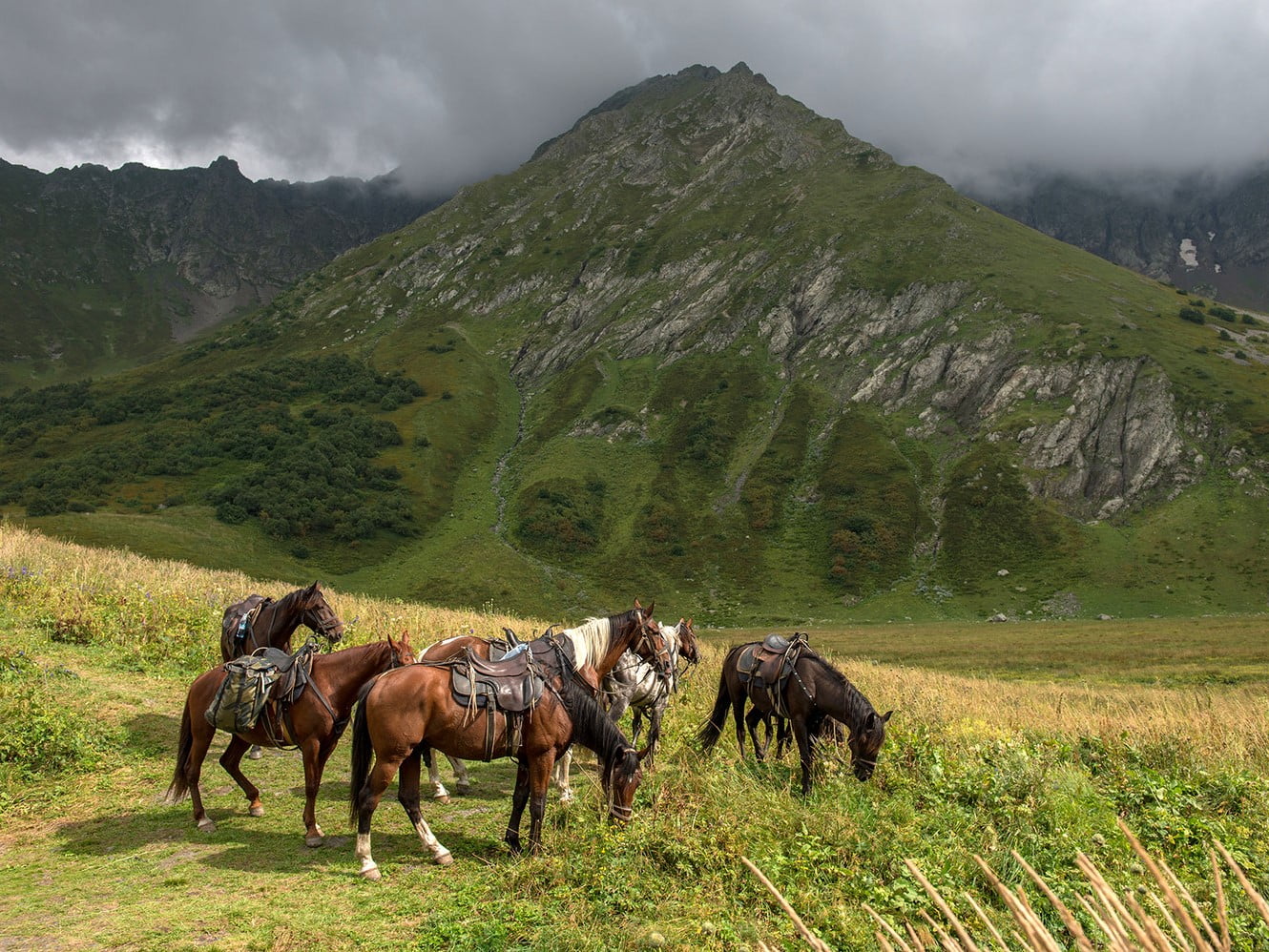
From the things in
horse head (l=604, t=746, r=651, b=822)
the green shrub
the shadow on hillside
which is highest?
the green shrub

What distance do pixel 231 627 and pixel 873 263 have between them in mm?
125731

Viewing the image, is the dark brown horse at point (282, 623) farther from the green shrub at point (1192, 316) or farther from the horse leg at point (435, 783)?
the green shrub at point (1192, 316)

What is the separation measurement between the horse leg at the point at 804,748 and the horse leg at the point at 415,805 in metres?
5.42

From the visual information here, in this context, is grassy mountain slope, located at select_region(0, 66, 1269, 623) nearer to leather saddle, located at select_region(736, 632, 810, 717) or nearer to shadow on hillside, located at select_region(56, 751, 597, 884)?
leather saddle, located at select_region(736, 632, 810, 717)

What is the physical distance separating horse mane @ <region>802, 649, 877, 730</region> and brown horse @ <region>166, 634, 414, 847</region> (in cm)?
683

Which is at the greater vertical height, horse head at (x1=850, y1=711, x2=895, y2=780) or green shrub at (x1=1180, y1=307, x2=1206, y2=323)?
green shrub at (x1=1180, y1=307, x2=1206, y2=323)

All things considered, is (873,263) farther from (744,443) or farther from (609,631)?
(609,631)

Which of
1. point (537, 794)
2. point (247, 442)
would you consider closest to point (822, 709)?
point (537, 794)

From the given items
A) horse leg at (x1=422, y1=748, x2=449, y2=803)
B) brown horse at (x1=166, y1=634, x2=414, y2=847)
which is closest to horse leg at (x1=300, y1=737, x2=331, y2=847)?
brown horse at (x1=166, y1=634, x2=414, y2=847)

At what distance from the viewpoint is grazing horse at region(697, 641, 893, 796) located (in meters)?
10.7

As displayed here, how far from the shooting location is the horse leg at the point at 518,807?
8742mm

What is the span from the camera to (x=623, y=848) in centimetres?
813

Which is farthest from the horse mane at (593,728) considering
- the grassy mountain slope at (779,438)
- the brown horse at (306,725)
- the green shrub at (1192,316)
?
the green shrub at (1192,316)

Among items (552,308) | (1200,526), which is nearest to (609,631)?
(1200,526)
